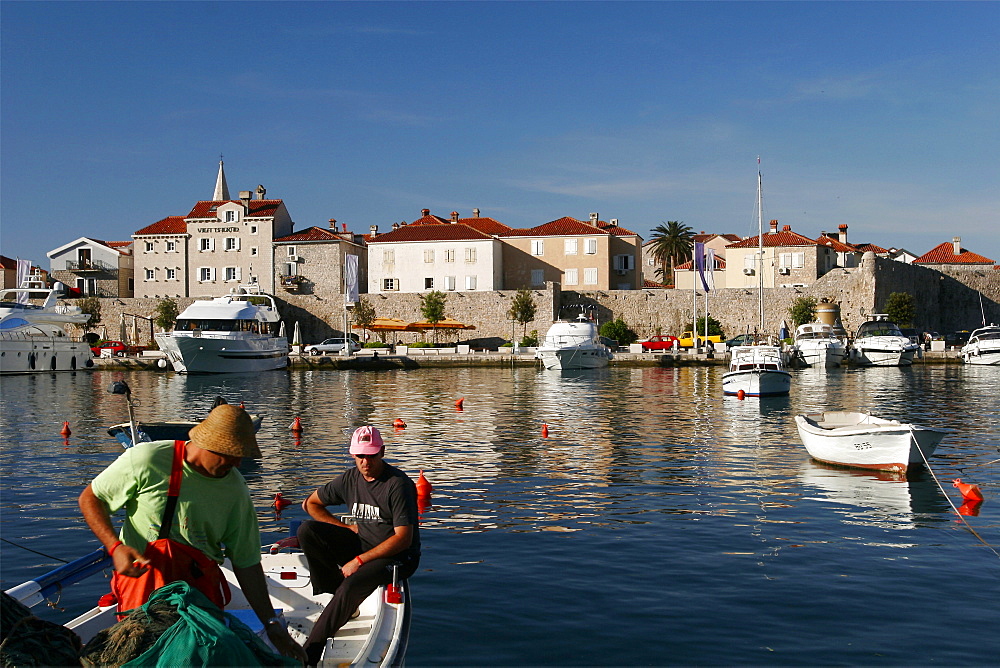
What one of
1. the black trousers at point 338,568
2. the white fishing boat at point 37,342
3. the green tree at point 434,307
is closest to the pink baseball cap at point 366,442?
the black trousers at point 338,568

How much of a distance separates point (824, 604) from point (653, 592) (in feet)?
5.54

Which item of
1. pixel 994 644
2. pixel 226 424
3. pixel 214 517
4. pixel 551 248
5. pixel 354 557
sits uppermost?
pixel 551 248

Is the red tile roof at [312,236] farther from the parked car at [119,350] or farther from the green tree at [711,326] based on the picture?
the green tree at [711,326]

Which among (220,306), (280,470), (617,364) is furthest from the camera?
(617,364)

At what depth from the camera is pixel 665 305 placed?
68188 mm

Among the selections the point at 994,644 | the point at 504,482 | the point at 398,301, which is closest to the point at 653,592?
the point at 994,644

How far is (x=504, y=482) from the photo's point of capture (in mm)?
15961

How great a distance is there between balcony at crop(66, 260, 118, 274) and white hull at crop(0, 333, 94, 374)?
25.9 m

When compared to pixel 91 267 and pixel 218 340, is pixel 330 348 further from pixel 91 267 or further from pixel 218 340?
pixel 91 267

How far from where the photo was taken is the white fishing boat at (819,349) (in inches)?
1991

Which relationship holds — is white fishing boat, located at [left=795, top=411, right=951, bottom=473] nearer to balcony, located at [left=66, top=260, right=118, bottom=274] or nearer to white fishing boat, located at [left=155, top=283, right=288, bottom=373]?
white fishing boat, located at [left=155, top=283, right=288, bottom=373]

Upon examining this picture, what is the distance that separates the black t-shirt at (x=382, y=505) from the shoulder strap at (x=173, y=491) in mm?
2306

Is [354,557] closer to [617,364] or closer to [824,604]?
[824,604]

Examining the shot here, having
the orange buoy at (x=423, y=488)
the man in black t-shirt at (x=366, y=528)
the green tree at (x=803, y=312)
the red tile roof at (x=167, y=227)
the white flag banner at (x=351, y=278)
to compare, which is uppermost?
the red tile roof at (x=167, y=227)
